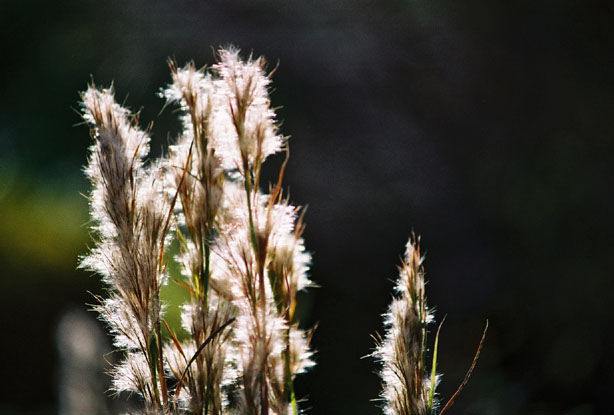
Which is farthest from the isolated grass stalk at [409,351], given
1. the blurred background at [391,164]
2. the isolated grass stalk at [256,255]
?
the blurred background at [391,164]

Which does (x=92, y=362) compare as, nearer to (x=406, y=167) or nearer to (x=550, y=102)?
(x=406, y=167)

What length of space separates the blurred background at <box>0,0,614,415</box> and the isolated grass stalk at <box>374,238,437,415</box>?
1.04 metres

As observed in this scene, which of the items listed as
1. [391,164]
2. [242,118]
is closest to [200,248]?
[242,118]

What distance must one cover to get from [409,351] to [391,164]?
164 cm

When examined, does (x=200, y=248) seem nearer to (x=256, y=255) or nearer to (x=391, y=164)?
(x=256, y=255)

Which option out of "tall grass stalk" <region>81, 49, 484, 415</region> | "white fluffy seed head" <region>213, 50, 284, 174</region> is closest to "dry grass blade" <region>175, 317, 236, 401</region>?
"tall grass stalk" <region>81, 49, 484, 415</region>

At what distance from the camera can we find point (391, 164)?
7.14 feet

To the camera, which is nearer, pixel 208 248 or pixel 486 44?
pixel 208 248

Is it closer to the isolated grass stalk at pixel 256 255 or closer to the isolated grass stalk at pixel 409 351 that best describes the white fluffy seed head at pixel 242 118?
the isolated grass stalk at pixel 256 255

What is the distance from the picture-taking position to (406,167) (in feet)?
7.18

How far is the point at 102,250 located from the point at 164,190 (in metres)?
0.09

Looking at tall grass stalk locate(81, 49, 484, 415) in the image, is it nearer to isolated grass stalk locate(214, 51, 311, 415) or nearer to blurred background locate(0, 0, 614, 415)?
isolated grass stalk locate(214, 51, 311, 415)

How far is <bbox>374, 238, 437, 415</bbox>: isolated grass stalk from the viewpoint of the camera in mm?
586

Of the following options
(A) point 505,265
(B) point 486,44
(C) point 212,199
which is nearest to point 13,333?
(C) point 212,199
